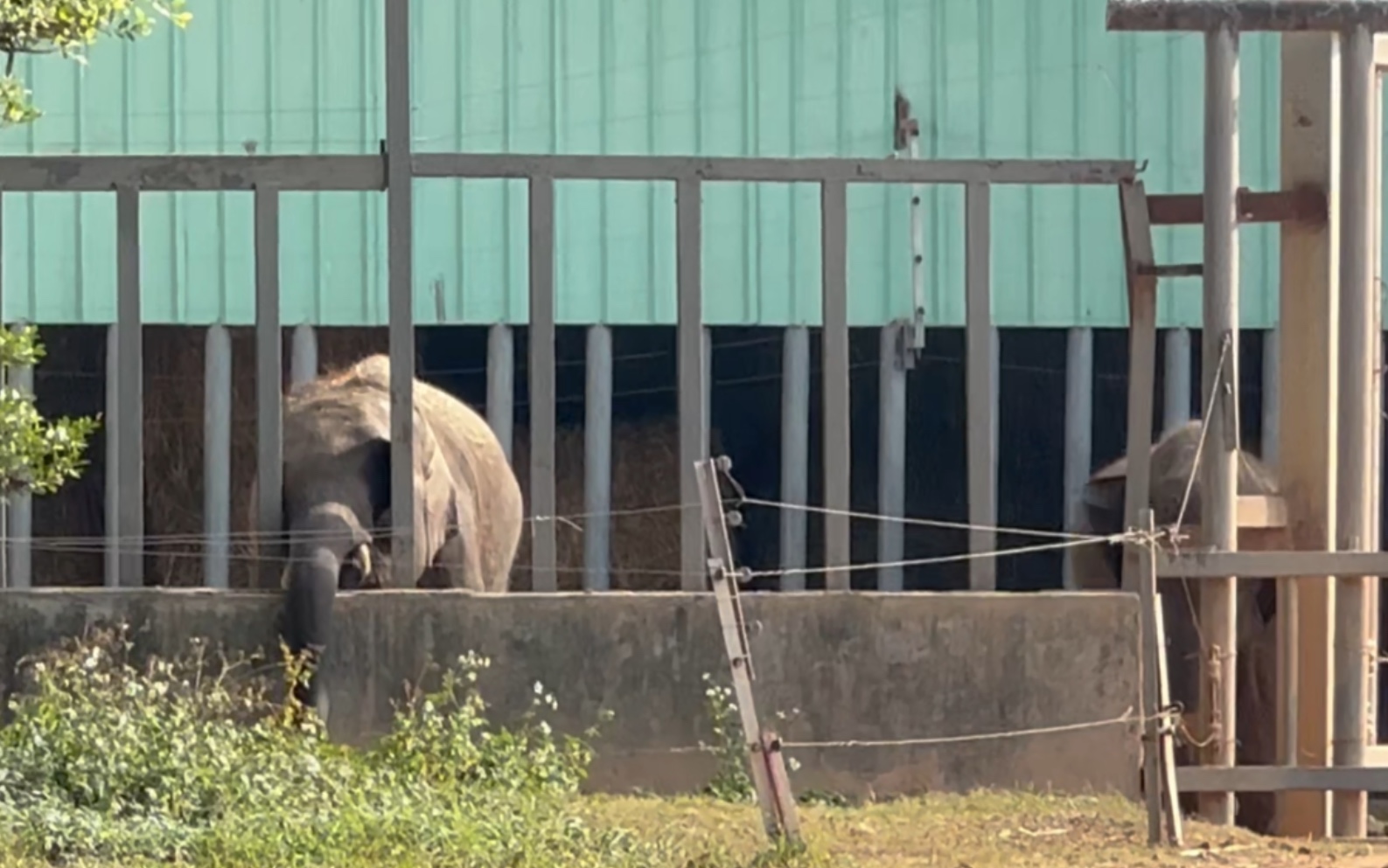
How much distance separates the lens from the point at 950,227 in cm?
1554

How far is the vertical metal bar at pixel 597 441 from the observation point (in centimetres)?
1500

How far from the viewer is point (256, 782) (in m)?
8.35

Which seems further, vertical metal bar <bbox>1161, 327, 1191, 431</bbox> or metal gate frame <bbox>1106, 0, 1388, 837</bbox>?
vertical metal bar <bbox>1161, 327, 1191, 431</bbox>

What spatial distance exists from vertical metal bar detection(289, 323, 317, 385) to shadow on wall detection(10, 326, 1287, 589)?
0.78 m

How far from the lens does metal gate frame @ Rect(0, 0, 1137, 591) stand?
10.4 metres

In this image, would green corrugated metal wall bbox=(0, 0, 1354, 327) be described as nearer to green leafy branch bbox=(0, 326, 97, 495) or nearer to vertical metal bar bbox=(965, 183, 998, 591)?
vertical metal bar bbox=(965, 183, 998, 591)

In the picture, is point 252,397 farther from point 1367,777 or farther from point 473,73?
point 1367,777

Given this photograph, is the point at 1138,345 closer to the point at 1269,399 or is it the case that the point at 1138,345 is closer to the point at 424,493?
the point at 424,493

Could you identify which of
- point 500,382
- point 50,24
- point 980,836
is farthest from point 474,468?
point 50,24

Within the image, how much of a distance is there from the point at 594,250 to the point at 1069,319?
2875 millimetres

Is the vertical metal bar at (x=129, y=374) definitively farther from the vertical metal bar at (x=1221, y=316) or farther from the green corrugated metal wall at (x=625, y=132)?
the green corrugated metal wall at (x=625, y=132)

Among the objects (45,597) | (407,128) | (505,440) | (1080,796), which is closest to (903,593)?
(1080,796)

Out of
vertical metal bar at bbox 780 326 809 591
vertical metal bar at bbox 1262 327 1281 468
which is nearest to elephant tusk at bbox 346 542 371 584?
vertical metal bar at bbox 780 326 809 591

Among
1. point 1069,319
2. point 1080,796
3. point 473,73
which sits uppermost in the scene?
point 473,73
